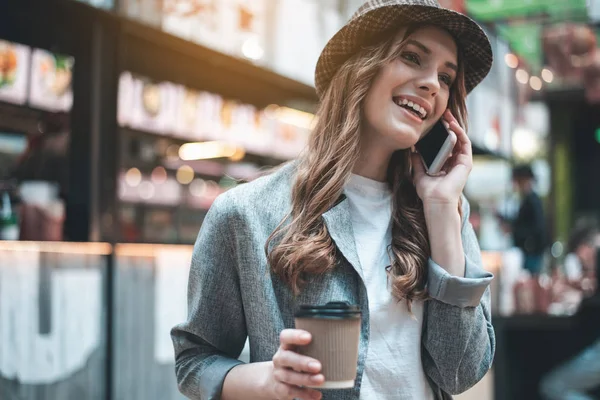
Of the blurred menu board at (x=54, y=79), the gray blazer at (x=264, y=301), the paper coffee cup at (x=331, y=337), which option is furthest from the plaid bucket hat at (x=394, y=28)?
the blurred menu board at (x=54, y=79)

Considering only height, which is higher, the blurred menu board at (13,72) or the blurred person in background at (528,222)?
the blurred menu board at (13,72)

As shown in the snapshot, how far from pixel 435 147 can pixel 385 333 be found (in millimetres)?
472

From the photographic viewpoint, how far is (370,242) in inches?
66.2

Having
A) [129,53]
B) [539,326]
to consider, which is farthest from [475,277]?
[539,326]

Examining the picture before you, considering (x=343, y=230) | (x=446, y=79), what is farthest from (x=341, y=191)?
(x=446, y=79)

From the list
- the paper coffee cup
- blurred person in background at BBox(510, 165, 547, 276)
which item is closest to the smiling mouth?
the paper coffee cup

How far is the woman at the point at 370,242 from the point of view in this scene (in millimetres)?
1566

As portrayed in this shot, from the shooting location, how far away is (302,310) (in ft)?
4.15

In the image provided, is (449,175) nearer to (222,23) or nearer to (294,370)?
(294,370)

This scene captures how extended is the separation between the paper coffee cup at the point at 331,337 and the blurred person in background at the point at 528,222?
24.6 ft

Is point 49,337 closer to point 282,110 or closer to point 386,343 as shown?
point 386,343

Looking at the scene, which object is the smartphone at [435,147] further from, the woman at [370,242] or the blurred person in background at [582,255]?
the blurred person in background at [582,255]

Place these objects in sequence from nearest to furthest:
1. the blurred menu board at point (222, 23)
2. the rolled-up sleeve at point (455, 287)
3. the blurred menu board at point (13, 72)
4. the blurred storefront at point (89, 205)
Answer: the rolled-up sleeve at point (455, 287)
the blurred storefront at point (89, 205)
the blurred menu board at point (13, 72)
the blurred menu board at point (222, 23)

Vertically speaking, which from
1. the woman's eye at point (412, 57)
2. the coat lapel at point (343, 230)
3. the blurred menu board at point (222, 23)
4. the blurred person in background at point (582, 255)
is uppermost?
the blurred menu board at point (222, 23)
